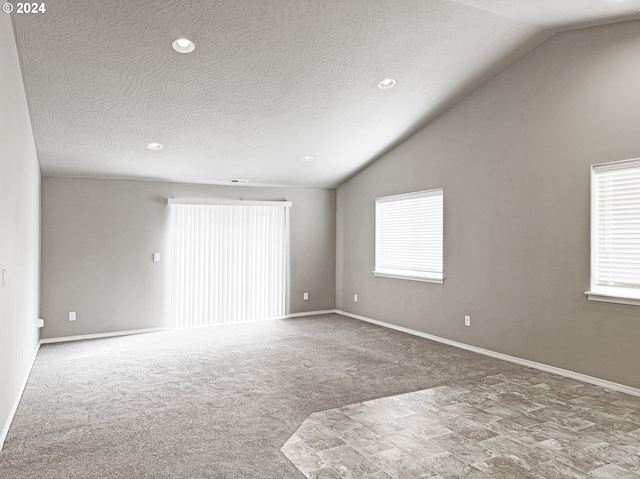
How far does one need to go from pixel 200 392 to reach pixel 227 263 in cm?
323

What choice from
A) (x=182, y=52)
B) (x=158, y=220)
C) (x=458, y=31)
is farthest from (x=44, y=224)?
(x=458, y=31)

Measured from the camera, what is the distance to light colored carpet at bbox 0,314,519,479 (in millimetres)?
2645

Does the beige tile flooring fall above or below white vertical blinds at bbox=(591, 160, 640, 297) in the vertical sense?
below

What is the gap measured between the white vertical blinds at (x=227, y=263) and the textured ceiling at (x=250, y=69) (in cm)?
107

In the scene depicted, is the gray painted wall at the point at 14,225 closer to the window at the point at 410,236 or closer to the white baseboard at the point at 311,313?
the white baseboard at the point at 311,313

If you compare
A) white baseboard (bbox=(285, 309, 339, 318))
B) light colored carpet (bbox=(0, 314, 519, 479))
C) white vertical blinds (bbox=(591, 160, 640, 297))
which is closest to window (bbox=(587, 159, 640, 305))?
white vertical blinds (bbox=(591, 160, 640, 297))

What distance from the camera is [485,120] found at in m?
5.10

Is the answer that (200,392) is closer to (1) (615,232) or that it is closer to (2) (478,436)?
(2) (478,436)

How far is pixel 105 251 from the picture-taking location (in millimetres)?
6059

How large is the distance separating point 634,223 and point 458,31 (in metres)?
2.26

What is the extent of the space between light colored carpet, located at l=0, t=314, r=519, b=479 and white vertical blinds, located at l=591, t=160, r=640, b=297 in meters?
1.30

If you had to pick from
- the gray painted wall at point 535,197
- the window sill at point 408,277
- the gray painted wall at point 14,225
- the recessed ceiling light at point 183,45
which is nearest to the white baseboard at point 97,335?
the gray painted wall at point 14,225

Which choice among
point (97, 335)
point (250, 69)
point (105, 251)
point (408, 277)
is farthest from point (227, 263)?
point (250, 69)

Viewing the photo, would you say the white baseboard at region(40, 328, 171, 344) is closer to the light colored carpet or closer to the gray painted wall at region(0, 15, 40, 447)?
the light colored carpet
